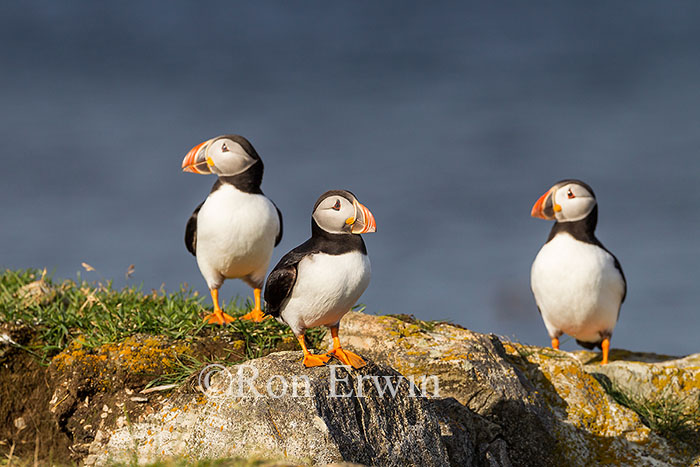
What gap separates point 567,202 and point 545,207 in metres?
0.28

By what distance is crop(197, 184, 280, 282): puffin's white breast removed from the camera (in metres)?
7.81

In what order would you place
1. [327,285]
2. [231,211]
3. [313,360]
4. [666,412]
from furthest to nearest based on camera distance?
[666,412], [231,211], [313,360], [327,285]

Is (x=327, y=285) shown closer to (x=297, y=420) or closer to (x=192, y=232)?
(x=297, y=420)

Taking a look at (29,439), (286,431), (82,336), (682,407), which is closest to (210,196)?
(82,336)

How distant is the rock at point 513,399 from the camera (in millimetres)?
6848

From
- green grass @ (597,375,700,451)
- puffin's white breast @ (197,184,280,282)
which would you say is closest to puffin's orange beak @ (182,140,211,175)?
puffin's white breast @ (197,184,280,282)

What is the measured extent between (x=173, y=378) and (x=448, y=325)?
2936mm

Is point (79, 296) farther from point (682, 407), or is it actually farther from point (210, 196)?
point (682, 407)

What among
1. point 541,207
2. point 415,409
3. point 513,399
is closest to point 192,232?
point 415,409

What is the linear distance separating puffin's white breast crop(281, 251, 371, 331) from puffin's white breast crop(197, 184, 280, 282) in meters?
2.42

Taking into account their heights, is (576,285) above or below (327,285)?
above

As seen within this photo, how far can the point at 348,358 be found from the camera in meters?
5.64

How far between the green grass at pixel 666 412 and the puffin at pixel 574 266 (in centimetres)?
103

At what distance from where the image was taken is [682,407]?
27.6ft
